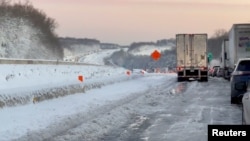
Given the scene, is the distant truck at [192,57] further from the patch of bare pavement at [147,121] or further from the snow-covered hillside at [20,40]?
the snow-covered hillside at [20,40]

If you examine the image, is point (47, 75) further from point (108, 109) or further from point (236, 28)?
point (108, 109)

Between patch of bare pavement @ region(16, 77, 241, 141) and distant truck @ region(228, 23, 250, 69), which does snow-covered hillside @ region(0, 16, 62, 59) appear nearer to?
distant truck @ region(228, 23, 250, 69)

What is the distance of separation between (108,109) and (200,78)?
26421mm

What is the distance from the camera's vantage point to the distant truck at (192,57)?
43.1m

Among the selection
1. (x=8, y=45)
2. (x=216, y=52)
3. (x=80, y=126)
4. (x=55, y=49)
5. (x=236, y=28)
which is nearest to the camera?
(x=80, y=126)

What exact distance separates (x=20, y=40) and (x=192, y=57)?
45.6 m

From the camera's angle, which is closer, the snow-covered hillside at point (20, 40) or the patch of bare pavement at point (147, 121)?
the patch of bare pavement at point (147, 121)

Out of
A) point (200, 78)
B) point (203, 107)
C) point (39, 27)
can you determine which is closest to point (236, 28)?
point (200, 78)

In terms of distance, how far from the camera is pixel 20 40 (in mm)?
83438

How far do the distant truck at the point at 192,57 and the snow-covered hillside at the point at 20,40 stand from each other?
3720cm

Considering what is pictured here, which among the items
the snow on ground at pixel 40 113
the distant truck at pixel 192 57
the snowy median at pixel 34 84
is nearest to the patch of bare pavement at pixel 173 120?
the snow on ground at pixel 40 113

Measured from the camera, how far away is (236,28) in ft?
115

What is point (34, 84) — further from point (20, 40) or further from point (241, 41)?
point (20, 40)

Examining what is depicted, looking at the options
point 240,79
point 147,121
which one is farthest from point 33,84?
point 147,121
